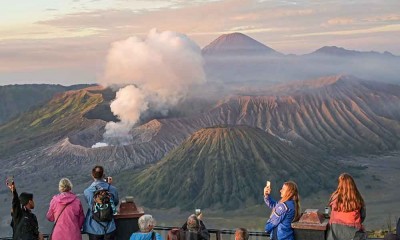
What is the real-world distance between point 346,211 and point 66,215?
3975 millimetres

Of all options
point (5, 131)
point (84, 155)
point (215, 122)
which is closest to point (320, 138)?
point (215, 122)

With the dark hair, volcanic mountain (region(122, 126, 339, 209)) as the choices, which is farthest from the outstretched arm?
volcanic mountain (region(122, 126, 339, 209))

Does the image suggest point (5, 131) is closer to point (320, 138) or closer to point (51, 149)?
point (51, 149)

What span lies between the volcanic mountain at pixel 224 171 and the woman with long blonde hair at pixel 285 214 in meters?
86.4

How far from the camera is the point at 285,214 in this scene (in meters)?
9.81

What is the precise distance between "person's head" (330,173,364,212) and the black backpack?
10.6ft

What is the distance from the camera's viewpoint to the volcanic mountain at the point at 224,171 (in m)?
99.9

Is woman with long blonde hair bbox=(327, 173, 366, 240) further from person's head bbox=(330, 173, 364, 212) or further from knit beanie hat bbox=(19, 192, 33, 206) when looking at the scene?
knit beanie hat bbox=(19, 192, 33, 206)

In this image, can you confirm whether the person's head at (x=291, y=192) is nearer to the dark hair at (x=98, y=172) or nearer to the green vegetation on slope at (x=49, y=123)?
the dark hair at (x=98, y=172)

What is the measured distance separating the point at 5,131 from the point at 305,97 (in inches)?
2820

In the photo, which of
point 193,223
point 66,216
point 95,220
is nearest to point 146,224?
point 193,223

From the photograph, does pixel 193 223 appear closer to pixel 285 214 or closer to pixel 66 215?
pixel 285 214

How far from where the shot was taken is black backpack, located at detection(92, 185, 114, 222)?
10281mm

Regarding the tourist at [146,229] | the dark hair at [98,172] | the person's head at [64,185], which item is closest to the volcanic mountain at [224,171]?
the dark hair at [98,172]
